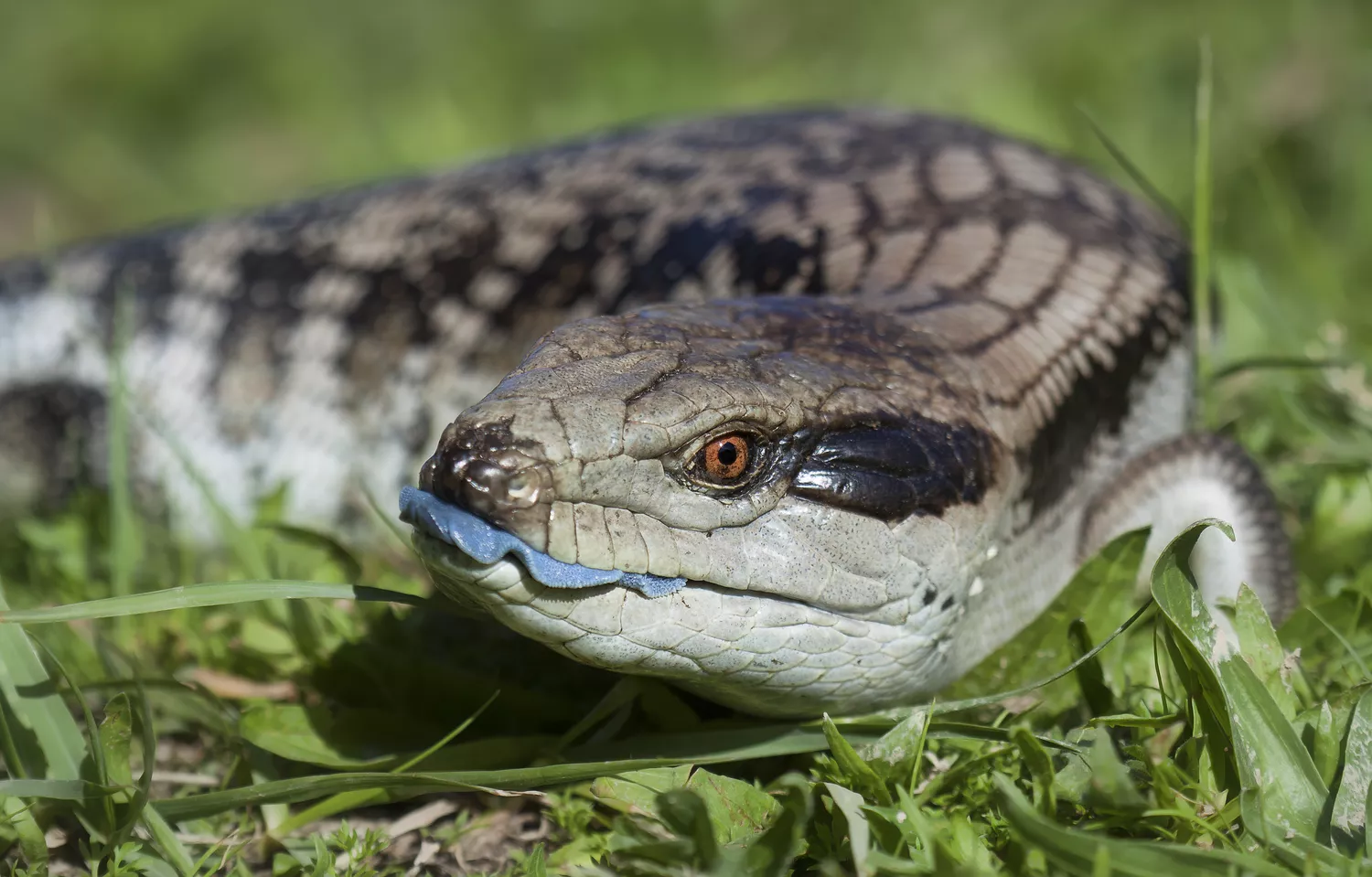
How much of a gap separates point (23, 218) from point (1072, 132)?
6055 millimetres

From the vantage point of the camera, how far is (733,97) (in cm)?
736

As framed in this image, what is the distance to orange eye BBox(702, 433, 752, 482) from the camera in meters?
2.15

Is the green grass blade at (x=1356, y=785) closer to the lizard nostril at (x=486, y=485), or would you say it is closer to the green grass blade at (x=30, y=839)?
the lizard nostril at (x=486, y=485)

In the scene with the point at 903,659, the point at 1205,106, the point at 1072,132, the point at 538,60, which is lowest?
the point at 903,659

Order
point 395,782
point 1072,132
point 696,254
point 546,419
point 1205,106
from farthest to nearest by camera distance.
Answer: point 1072,132 → point 696,254 → point 1205,106 → point 395,782 → point 546,419

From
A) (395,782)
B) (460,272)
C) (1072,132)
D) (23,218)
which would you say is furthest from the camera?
(23,218)

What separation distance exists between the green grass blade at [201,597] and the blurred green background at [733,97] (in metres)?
2.30

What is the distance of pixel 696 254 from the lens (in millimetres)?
3688

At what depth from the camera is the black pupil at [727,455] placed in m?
2.15

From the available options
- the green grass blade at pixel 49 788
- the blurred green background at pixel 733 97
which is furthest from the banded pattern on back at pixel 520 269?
the green grass blade at pixel 49 788

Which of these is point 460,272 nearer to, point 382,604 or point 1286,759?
point 382,604

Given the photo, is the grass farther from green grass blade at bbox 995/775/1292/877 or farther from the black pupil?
the black pupil

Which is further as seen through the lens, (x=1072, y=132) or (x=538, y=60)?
(x=538, y=60)

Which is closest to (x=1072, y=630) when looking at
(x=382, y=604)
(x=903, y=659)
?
(x=903, y=659)
